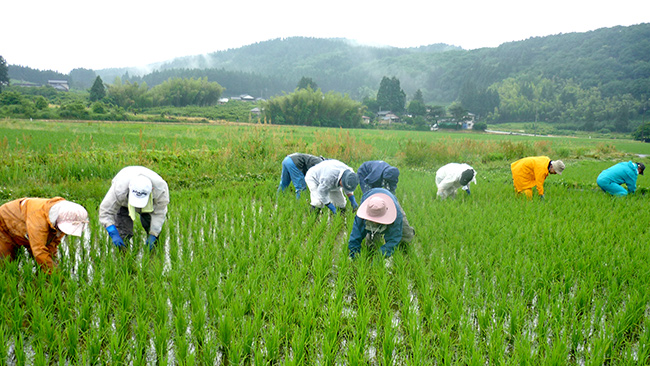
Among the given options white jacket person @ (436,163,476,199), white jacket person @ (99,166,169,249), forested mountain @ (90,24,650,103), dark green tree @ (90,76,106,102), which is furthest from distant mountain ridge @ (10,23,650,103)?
white jacket person @ (99,166,169,249)

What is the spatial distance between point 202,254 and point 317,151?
237 inches

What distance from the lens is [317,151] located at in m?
8.90

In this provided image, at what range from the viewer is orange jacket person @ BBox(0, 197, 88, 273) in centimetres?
254

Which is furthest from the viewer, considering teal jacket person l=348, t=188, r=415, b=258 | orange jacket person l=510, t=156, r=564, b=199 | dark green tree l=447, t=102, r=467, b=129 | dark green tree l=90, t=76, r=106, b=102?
dark green tree l=447, t=102, r=467, b=129

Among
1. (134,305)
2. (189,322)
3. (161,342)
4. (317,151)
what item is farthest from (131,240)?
(317,151)

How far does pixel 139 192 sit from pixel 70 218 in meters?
0.51

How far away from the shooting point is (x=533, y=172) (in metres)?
5.80

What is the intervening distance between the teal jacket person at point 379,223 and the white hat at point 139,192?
181 cm

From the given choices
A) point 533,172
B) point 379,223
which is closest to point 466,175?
point 533,172

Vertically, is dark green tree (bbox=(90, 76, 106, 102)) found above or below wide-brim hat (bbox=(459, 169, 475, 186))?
above

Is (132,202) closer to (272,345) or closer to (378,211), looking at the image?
(272,345)

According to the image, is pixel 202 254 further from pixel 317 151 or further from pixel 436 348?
pixel 317 151

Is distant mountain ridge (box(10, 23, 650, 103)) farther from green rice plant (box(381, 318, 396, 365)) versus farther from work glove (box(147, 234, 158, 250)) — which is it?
green rice plant (box(381, 318, 396, 365))

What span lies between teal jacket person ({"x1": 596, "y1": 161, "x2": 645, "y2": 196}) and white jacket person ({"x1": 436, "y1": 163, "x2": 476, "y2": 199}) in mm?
2561
